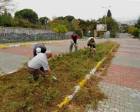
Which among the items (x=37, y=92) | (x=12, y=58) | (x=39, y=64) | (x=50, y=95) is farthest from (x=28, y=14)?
(x=50, y=95)

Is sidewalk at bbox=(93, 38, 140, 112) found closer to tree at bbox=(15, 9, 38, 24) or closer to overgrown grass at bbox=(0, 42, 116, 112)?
overgrown grass at bbox=(0, 42, 116, 112)

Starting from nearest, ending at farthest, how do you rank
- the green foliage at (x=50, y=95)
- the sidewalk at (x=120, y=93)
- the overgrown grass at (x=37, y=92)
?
1. the overgrown grass at (x=37, y=92)
2. the green foliage at (x=50, y=95)
3. the sidewalk at (x=120, y=93)

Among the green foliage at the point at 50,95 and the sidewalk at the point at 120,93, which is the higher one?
the green foliage at the point at 50,95

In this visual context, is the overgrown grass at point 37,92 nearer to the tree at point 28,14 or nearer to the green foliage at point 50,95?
the green foliage at point 50,95

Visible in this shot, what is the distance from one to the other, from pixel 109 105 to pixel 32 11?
7600 centimetres

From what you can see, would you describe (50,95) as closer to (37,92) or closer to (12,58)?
(37,92)

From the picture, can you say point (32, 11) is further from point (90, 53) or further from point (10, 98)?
point (10, 98)

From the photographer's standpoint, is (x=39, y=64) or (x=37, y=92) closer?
(x=37, y=92)

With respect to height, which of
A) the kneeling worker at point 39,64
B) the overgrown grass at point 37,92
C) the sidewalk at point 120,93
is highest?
the kneeling worker at point 39,64

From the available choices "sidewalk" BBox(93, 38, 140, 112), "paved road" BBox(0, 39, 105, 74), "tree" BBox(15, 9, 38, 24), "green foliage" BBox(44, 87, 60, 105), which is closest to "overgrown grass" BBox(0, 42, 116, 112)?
"green foliage" BBox(44, 87, 60, 105)

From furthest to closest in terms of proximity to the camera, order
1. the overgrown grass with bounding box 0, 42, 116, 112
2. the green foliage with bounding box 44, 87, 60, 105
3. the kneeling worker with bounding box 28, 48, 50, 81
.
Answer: the kneeling worker with bounding box 28, 48, 50, 81 < the green foliage with bounding box 44, 87, 60, 105 < the overgrown grass with bounding box 0, 42, 116, 112

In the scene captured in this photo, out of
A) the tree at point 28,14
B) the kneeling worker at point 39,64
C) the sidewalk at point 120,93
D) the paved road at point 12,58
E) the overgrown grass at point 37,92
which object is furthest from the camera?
the tree at point 28,14

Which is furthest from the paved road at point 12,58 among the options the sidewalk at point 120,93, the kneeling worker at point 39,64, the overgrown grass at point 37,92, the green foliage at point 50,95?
the sidewalk at point 120,93

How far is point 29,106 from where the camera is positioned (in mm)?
6152
